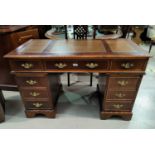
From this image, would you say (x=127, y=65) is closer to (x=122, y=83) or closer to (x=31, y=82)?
(x=122, y=83)

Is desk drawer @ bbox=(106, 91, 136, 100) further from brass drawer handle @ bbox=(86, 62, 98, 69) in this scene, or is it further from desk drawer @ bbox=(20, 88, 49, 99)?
desk drawer @ bbox=(20, 88, 49, 99)

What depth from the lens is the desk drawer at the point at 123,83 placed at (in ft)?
4.23

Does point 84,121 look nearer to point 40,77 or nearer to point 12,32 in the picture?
point 40,77

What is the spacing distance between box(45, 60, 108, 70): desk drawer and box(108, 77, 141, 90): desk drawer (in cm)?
19

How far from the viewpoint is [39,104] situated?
1531mm

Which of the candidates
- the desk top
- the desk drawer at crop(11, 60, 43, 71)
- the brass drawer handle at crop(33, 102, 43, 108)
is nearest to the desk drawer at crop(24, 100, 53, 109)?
the brass drawer handle at crop(33, 102, 43, 108)

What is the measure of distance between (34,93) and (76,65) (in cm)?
58

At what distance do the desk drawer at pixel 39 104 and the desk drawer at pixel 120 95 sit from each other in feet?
2.24

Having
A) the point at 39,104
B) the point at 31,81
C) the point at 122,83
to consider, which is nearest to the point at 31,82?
the point at 31,81

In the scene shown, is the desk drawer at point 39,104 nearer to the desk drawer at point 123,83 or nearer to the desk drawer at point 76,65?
the desk drawer at point 76,65

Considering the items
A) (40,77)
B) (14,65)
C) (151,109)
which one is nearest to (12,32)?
(14,65)

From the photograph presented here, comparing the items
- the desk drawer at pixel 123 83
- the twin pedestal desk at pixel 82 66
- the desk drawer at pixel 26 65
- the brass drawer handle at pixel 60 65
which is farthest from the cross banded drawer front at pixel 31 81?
the desk drawer at pixel 123 83

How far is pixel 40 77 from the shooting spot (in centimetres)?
132

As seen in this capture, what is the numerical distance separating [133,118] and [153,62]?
6.51 feet
